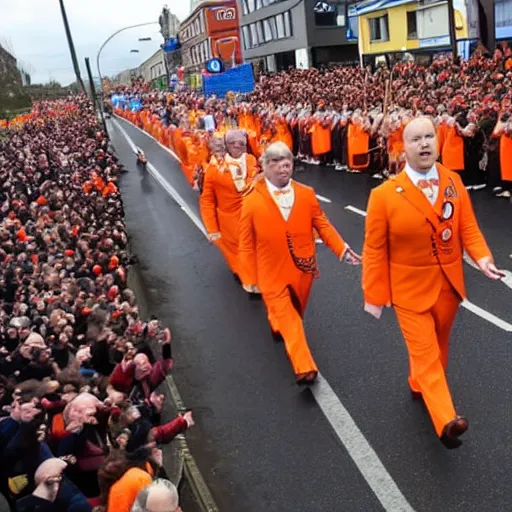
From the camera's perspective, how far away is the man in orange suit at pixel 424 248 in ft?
14.1

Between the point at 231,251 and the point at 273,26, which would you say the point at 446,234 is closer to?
the point at 231,251

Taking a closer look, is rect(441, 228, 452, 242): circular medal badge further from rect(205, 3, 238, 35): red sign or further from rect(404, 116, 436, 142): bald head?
rect(205, 3, 238, 35): red sign

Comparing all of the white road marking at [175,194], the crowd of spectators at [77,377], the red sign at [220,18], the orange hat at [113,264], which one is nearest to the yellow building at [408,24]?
the white road marking at [175,194]

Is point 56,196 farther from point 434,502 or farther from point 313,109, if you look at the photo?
point 313,109

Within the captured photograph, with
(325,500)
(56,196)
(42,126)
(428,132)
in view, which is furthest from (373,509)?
(42,126)

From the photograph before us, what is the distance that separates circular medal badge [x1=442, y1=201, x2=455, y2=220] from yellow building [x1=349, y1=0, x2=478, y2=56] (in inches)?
989

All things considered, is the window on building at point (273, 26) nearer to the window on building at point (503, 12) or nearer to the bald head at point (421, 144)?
the window on building at point (503, 12)

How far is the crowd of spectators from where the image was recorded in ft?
10.2

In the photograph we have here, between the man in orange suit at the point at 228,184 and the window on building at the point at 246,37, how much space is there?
181 feet

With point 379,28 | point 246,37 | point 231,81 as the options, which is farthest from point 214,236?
point 246,37

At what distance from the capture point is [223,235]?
8.09 meters

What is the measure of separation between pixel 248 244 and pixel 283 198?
50 centimetres

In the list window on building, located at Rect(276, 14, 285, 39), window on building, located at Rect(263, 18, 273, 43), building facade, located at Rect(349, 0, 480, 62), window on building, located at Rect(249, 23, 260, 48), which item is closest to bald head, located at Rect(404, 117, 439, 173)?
building facade, located at Rect(349, 0, 480, 62)

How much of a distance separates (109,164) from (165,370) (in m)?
10.1
